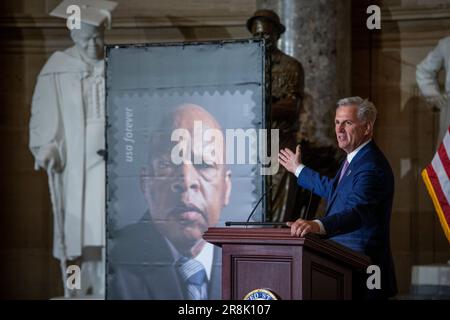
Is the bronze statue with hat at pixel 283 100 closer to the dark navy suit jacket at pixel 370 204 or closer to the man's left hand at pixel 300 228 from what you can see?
the dark navy suit jacket at pixel 370 204

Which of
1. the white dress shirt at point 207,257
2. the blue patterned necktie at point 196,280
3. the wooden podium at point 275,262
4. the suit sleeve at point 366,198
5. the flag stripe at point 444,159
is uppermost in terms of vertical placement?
the flag stripe at point 444,159

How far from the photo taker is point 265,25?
823 centimetres

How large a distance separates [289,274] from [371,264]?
0.79 meters

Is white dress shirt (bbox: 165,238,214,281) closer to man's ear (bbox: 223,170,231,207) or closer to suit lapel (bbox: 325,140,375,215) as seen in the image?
man's ear (bbox: 223,170,231,207)

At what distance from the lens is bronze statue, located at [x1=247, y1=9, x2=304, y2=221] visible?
8.07 m

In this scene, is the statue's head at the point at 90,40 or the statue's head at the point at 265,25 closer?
the statue's head at the point at 265,25

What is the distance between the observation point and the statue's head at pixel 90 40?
8875 mm

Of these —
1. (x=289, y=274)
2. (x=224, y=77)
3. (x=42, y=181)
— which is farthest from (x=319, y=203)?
(x=289, y=274)

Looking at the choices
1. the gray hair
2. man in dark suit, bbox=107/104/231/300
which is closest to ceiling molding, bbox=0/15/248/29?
man in dark suit, bbox=107/104/231/300

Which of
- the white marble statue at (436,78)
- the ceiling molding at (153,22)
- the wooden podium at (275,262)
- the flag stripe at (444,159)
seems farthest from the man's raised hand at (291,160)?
the ceiling molding at (153,22)

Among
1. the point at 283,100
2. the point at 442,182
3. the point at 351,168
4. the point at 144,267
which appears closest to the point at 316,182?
the point at 351,168

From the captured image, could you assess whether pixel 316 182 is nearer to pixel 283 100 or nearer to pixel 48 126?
pixel 283 100

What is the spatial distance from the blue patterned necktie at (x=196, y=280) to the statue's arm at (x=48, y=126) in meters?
2.37

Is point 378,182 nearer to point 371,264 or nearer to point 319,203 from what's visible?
point 371,264
